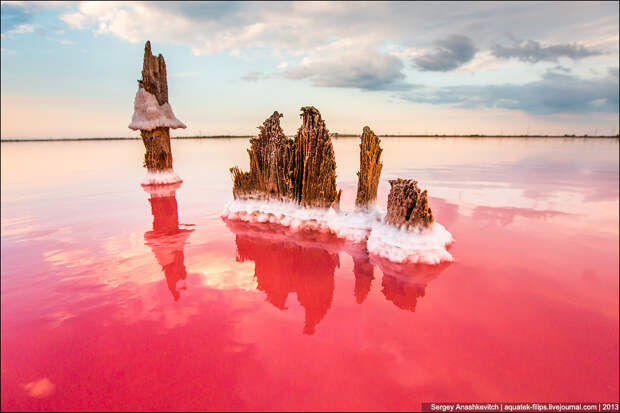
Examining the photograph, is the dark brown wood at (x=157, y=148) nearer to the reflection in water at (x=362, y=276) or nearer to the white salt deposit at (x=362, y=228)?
the white salt deposit at (x=362, y=228)

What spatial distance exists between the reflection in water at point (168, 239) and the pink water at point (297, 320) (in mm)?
63

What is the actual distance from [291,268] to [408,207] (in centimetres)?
316

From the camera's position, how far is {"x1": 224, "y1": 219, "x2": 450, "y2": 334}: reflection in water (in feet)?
16.0

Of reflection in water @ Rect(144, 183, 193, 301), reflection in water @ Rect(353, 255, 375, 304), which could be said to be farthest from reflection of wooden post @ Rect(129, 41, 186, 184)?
reflection in water @ Rect(353, 255, 375, 304)

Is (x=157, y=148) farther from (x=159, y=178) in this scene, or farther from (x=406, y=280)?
(x=406, y=280)

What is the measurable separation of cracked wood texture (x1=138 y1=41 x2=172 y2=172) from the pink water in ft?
30.6

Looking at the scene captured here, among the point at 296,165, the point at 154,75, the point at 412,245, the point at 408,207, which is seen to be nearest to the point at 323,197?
the point at 296,165

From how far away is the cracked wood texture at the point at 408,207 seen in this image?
6.36 metres

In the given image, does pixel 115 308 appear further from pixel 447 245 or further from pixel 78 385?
pixel 447 245

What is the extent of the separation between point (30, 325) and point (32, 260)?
3168 millimetres

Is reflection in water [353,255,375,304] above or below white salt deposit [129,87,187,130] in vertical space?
below

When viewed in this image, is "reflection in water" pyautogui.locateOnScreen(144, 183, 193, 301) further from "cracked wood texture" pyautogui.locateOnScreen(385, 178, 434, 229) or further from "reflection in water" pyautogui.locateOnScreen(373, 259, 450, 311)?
"cracked wood texture" pyautogui.locateOnScreen(385, 178, 434, 229)

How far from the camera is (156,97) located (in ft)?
54.6

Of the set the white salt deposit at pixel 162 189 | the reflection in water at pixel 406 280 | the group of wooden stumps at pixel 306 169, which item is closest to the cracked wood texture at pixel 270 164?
the group of wooden stumps at pixel 306 169
